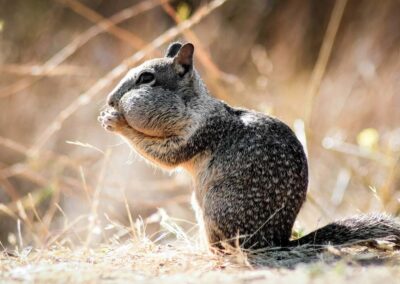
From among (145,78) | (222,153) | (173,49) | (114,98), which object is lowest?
(222,153)

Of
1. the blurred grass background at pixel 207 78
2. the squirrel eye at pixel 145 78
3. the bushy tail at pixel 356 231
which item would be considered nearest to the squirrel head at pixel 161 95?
the squirrel eye at pixel 145 78

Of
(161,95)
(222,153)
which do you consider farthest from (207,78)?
(222,153)

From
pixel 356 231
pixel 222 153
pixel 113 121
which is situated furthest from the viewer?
pixel 113 121

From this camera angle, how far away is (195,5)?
1196 cm

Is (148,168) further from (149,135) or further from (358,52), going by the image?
(149,135)

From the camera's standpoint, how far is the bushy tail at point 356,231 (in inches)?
187

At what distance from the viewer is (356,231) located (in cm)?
480

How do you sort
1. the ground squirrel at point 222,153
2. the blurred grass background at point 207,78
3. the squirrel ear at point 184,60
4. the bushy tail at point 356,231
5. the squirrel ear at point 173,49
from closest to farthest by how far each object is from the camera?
the bushy tail at point 356,231 < the ground squirrel at point 222,153 < the squirrel ear at point 184,60 < the squirrel ear at point 173,49 < the blurred grass background at point 207,78

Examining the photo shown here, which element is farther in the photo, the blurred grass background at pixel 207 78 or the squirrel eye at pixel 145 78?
the blurred grass background at pixel 207 78

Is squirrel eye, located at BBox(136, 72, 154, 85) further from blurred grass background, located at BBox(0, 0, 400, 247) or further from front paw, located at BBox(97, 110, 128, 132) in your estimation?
blurred grass background, located at BBox(0, 0, 400, 247)

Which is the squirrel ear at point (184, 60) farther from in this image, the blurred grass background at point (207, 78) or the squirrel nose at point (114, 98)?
the blurred grass background at point (207, 78)

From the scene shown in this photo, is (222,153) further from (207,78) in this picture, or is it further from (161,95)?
(207,78)

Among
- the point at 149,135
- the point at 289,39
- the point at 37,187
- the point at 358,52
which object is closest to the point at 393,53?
the point at 358,52

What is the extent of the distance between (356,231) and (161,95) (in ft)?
5.52
